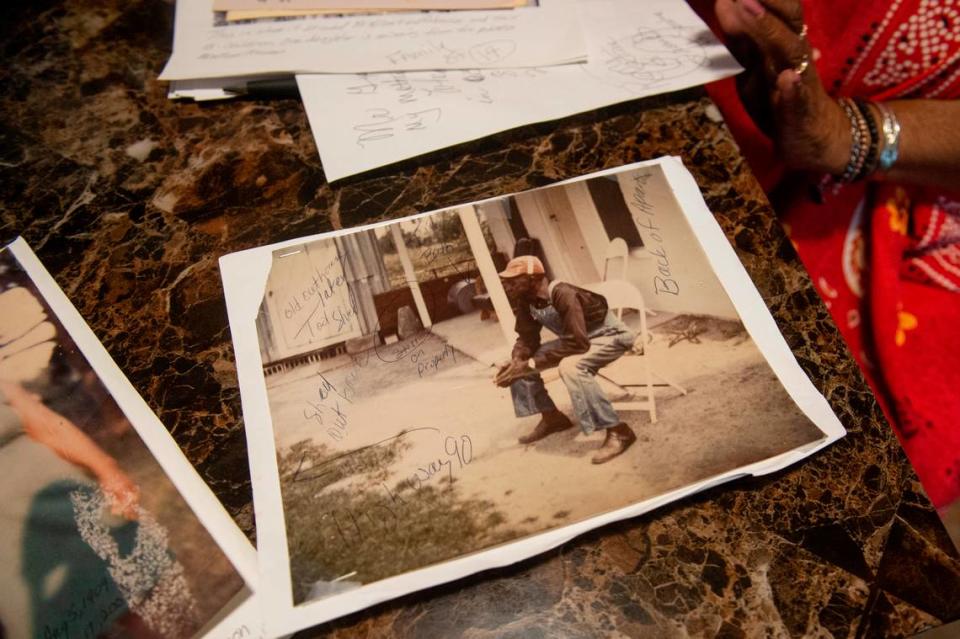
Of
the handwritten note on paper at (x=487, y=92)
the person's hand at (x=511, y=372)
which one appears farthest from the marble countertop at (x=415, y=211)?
the person's hand at (x=511, y=372)

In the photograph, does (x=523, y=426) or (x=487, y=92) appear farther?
(x=487, y=92)

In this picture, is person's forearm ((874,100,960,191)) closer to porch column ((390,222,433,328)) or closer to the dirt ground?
the dirt ground

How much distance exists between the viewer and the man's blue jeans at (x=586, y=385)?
0.42 meters

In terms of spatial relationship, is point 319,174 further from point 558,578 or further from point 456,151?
point 558,578

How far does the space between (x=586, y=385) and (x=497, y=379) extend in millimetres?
64

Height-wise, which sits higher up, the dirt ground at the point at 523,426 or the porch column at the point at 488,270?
the porch column at the point at 488,270

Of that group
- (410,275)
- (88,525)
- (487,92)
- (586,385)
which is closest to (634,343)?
(586,385)

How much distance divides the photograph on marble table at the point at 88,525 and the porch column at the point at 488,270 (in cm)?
24

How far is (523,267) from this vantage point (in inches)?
18.6

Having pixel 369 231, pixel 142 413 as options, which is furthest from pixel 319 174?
pixel 142 413

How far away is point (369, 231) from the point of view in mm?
498

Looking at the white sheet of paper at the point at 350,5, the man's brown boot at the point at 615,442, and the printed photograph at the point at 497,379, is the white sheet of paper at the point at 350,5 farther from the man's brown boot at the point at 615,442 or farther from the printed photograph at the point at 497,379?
the man's brown boot at the point at 615,442

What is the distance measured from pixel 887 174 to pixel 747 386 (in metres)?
0.36

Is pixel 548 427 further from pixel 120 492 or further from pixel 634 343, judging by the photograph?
pixel 120 492
